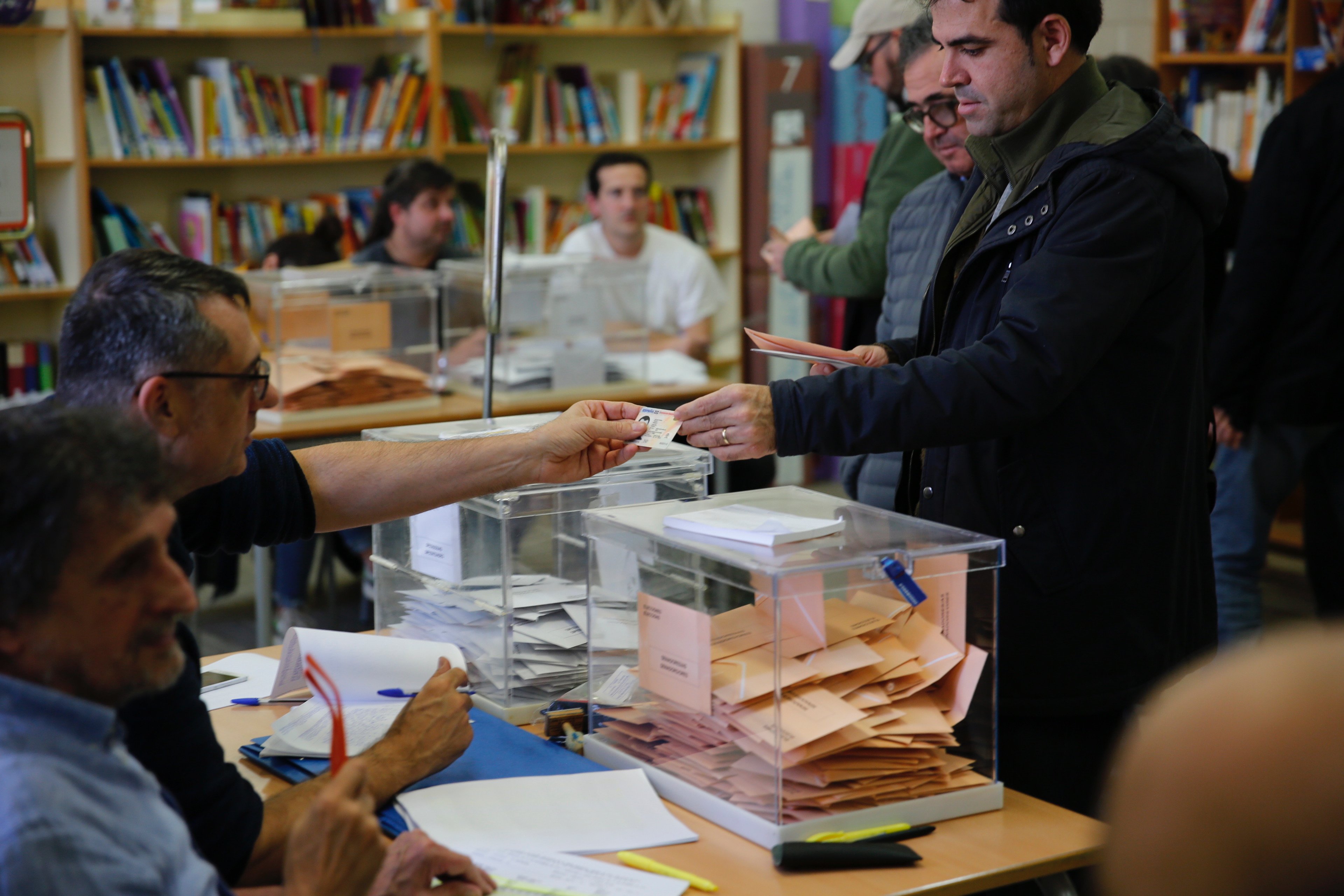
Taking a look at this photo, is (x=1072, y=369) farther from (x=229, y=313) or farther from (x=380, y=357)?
(x=380, y=357)

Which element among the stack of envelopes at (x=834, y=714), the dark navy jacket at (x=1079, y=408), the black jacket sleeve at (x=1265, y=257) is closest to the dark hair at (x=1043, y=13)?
the dark navy jacket at (x=1079, y=408)

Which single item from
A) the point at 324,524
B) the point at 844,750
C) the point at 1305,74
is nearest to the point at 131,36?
the point at 324,524

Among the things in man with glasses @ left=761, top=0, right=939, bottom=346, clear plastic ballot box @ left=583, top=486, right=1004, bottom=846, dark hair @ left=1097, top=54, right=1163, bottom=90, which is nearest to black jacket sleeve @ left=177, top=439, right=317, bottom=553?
clear plastic ballot box @ left=583, top=486, right=1004, bottom=846

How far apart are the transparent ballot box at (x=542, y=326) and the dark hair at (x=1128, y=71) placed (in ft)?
5.89

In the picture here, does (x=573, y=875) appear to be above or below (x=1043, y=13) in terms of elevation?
below

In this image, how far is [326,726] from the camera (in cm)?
176

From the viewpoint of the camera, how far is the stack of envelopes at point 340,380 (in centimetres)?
406

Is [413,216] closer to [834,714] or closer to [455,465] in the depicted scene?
[455,465]

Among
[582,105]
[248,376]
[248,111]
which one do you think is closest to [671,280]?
[582,105]

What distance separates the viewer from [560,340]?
454 cm

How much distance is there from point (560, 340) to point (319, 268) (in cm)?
84

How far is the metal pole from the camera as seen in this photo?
2.38m

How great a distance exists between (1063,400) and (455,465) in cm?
82

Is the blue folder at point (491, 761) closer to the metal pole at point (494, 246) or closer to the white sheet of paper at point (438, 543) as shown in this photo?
the white sheet of paper at point (438, 543)
